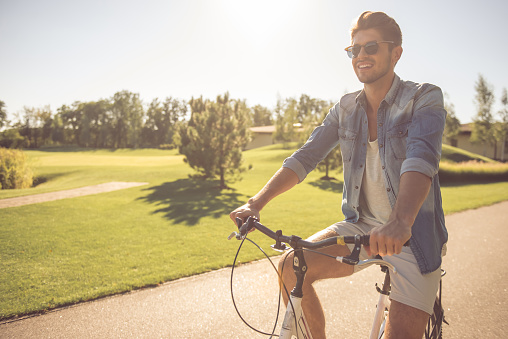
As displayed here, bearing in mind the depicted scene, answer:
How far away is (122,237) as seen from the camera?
7.80 meters

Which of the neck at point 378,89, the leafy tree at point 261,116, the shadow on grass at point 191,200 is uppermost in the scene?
the leafy tree at point 261,116

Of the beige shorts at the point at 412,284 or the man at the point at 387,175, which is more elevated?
the man at the point at 387,175

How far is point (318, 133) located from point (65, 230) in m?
7.82

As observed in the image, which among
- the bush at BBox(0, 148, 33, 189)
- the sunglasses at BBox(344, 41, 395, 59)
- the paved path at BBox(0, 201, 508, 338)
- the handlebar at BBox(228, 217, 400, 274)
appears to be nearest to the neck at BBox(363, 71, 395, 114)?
the sunglasses at BBox(344, 41, 395, 59)

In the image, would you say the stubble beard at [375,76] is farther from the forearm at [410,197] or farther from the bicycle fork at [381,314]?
the bicycle fork at [381,314]

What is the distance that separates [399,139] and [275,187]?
84 centimetres

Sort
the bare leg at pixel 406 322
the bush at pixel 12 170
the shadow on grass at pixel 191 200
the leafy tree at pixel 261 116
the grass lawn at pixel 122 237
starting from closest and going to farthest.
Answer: the bare leg at pixel 406 322 → the grass lawn at pixel 122 237 → the shadow on grass at pixel 191 200 → the bush at pixel 12 170 → the leafy tree at pixel 261 116

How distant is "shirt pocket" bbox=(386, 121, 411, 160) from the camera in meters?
2.12

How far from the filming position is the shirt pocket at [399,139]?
2.12 m

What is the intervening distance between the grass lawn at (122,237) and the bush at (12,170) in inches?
158

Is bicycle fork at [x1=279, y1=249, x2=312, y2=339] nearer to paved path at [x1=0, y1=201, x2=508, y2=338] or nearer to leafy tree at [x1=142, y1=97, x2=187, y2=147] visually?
paved path at [x1=0, y1=201, x2=508, y2=338]

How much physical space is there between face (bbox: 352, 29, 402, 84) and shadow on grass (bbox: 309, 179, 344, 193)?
15.4 m

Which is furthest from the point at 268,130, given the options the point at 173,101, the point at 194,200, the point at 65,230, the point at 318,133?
the point at 318,133

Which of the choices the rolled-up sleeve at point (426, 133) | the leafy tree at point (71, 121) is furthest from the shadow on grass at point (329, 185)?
the leafy tree at point (71, 121)
